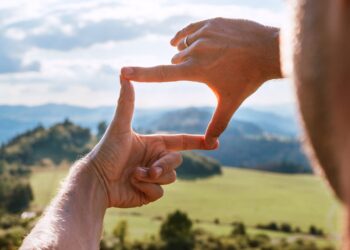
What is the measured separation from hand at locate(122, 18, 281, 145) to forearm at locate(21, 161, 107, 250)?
481mm

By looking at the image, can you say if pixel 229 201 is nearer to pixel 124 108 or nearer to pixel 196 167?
pixel 196 167

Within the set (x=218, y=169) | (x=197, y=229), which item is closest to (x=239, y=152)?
(x=218, y=169)

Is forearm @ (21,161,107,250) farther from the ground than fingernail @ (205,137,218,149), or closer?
closer

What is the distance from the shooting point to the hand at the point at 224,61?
2.79 meters

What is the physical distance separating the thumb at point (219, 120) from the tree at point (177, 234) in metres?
51.1

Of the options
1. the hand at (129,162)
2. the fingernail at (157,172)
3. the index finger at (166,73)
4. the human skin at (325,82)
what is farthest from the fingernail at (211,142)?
the human skin at (325,82)

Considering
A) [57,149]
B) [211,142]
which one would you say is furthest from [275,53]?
[57,149]

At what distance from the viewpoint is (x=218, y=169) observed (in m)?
72.6

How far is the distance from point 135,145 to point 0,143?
78923 mm

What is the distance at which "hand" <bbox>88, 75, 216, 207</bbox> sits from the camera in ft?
9.59

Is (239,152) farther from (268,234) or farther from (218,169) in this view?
(268,234)

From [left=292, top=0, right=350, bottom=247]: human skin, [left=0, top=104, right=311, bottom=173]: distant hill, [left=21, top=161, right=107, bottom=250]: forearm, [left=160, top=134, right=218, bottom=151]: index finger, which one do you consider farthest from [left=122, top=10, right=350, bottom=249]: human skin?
[left=0, top=104, right=311, bottom=173]: distant hill

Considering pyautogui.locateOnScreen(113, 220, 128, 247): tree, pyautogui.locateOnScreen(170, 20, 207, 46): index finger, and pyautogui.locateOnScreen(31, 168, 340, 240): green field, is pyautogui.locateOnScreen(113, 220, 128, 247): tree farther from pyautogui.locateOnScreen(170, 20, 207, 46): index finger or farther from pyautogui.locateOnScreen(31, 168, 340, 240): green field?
pyautogui.locateOnScreen(170, 20, 207, 46): index finger

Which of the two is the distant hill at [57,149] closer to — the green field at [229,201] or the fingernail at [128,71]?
the green field at [229,201]
